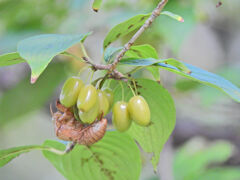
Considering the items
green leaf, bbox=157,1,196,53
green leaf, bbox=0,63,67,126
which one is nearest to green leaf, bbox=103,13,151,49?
green leaf, bbox=157,1,196,53

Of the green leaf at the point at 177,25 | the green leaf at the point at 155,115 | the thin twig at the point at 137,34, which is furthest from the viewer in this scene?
the green leaf at the point at 177,25

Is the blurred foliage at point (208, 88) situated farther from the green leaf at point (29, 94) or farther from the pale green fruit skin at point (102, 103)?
the pale green fruit skin at point (102, 103)

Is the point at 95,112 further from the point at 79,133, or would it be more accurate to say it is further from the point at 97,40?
the point at 97,40

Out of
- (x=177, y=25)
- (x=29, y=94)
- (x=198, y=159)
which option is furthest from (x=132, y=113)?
(x=198, y=159)

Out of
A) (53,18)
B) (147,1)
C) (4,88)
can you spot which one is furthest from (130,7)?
(4,88)

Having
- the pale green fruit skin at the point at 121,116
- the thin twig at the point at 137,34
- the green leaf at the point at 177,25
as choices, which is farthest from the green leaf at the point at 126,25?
the green leaf at the point at 177,25

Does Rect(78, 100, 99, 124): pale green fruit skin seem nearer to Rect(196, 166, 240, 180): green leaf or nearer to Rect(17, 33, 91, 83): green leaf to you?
Rect(17, 33, 91, 83): green leaf

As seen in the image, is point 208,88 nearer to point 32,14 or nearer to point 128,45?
point 32,14
